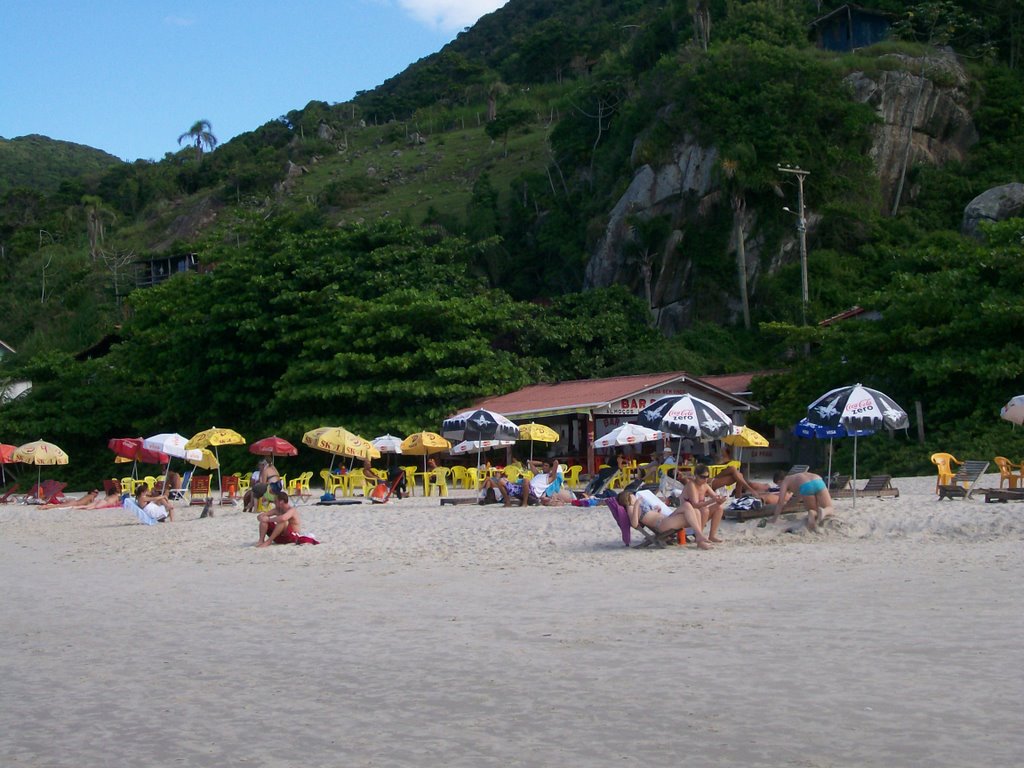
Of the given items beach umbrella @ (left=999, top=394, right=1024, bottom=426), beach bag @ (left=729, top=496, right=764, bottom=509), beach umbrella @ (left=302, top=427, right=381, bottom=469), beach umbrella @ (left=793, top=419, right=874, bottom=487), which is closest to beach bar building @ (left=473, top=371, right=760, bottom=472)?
beach umbrella @ (left=302, top=427, right=381, bottom=469)

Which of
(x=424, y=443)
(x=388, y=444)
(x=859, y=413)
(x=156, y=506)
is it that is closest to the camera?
(x=859, y=413)

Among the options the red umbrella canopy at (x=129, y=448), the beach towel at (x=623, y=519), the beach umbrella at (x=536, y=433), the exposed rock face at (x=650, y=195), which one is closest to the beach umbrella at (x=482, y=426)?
the beach umbrella at (x=536, y=433)

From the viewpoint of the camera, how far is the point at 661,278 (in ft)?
140

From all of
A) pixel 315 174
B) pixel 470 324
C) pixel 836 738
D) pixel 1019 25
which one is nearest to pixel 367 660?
pixel 836 738

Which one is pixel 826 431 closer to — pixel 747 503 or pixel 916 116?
pixel 747 503

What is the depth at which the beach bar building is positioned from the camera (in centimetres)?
2798

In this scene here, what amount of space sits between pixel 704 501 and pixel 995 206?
1219 inches

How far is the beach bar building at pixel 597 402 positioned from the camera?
27984 mm

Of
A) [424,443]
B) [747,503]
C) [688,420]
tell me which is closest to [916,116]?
[424,443]

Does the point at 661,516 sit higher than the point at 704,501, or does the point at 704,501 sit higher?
the point at 704,501

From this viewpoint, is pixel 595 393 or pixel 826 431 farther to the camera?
pixel 595 393

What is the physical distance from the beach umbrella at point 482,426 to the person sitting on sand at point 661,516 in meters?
8.54

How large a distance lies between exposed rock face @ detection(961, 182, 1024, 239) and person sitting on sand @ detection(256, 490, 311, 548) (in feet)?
103

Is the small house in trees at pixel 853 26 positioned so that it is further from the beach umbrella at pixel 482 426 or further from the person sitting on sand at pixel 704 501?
the person sitting on sand at pixel 704 501
